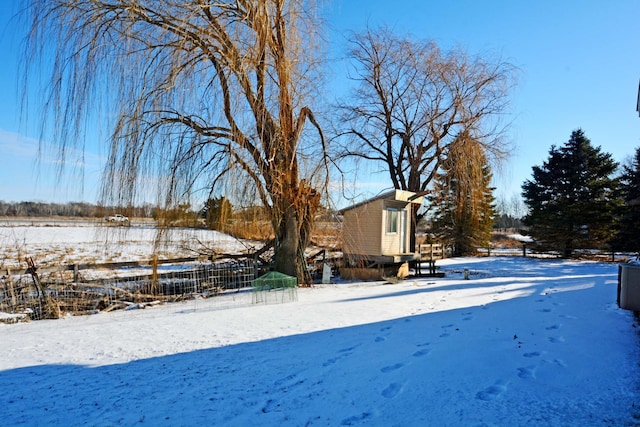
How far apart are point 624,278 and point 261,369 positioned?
519cm

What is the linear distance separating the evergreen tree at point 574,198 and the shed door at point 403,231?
460 inches

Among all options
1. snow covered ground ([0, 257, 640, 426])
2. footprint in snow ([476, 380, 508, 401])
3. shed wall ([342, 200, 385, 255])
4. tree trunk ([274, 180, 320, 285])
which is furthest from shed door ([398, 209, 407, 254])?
footprint in snow ([476, 380, 508, 401])

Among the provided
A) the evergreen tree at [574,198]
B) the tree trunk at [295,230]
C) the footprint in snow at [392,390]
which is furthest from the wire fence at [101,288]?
the evergreen tree at [574,198]

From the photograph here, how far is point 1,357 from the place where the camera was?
463cm

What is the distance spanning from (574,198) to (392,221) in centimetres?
1370

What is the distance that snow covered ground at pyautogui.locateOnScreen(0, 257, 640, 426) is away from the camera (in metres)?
2.96

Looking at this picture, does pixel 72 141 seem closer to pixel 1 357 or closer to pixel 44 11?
pixel 44 11

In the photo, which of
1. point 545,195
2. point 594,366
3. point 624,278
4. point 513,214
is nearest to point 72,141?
point 594,366

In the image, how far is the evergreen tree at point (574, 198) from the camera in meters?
21.3

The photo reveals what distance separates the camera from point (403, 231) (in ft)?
50.4

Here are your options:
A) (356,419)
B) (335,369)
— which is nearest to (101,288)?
(335,369)

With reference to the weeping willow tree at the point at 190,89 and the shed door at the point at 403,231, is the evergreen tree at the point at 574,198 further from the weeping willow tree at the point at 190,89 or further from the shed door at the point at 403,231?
the weeping willow tree at the point at 190,89

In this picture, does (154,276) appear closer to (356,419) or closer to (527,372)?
(356,419)

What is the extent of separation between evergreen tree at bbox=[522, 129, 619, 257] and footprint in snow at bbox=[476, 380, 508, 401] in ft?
70.3
